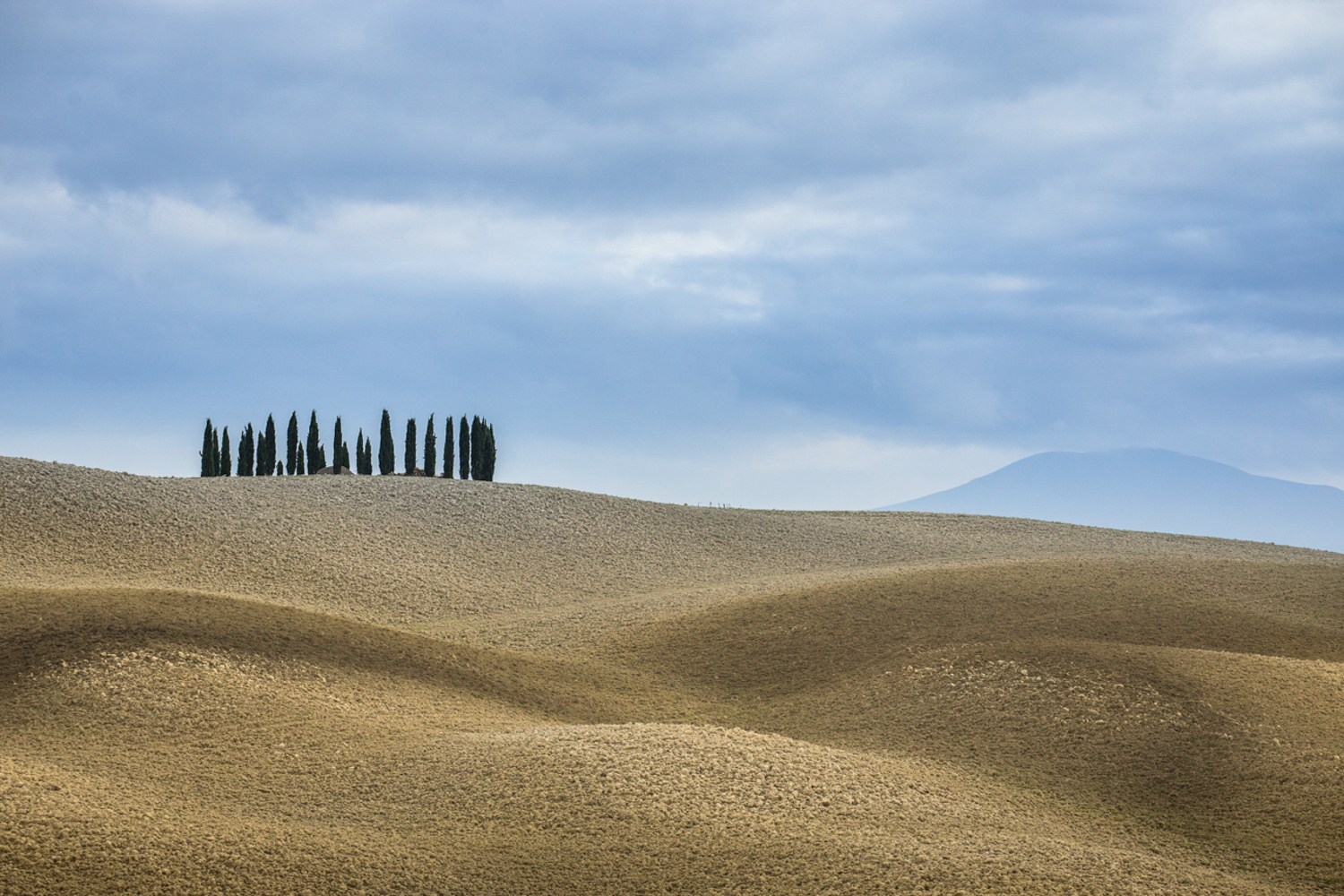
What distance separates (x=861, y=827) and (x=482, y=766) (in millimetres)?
3958

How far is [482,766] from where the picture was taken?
1062 centimetres

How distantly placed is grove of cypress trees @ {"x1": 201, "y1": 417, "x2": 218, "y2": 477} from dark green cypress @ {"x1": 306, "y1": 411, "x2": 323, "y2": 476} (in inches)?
183

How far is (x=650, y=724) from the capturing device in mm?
12578

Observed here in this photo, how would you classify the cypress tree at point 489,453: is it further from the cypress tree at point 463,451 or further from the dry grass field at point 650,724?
the dry grass field at point 650,724

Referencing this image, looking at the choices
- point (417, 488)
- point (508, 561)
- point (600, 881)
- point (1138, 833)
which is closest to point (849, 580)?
point (508, 561)

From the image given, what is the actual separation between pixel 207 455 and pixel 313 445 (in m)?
5.23

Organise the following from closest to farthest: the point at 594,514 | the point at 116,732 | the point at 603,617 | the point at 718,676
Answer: the point at 116,732, the point at 718,676, the point at 603,617, the point at 594,514

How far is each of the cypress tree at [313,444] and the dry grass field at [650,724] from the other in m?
24.0

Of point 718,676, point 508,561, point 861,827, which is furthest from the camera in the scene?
point 508,561

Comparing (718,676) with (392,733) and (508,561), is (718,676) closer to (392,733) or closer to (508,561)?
(392,733)

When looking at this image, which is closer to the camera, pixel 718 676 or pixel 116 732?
pixel 116 732

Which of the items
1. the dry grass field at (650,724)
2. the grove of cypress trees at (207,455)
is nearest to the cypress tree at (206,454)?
the grove of cypress trees at (207,455)

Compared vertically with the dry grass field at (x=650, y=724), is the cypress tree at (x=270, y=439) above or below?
above

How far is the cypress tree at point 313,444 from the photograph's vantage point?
50.6 metres
